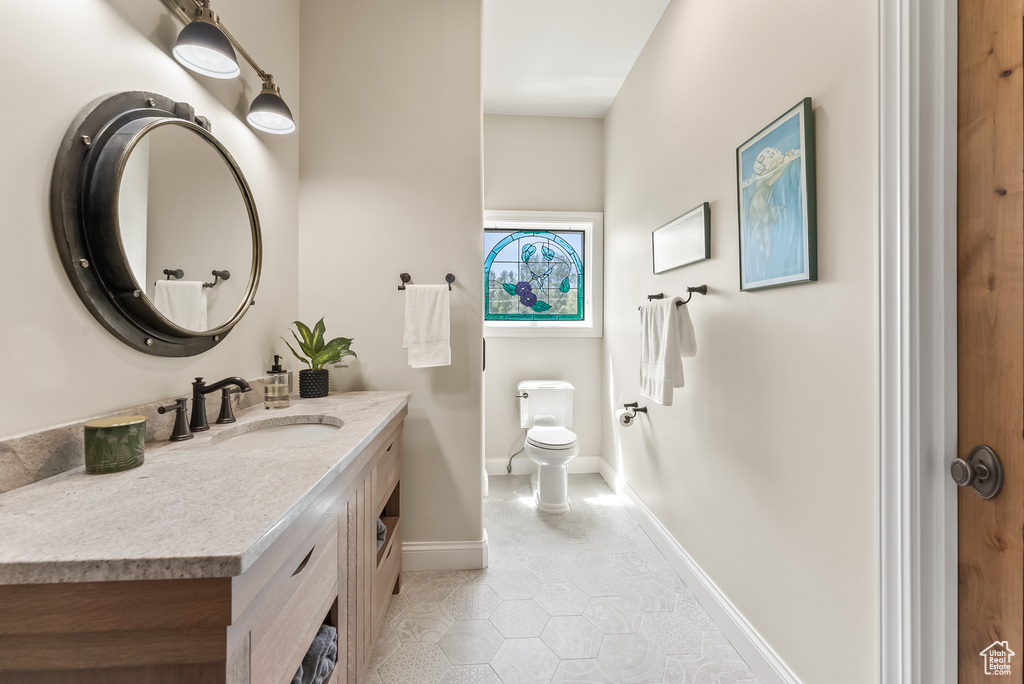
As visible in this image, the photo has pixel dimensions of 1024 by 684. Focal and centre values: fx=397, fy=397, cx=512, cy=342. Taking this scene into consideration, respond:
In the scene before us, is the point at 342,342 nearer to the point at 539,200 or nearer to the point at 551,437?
the point at 551,437

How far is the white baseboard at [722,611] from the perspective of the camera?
4.05ft

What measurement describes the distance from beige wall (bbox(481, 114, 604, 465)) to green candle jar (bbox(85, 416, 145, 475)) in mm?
2288

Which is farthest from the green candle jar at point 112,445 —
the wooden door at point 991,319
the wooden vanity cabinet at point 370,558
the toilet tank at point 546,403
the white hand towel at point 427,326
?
the toilet tank at point 546,403

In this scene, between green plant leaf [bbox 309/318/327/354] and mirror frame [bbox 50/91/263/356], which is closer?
mirror frame [bbox 50/91/263/356]

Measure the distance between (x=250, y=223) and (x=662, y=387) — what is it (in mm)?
1754

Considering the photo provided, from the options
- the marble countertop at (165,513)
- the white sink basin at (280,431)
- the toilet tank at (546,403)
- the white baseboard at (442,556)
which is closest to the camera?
the marble countertop at (165,513)

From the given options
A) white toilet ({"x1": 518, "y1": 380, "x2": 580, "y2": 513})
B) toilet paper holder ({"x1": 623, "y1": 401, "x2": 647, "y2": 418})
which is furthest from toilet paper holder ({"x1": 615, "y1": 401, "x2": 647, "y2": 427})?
white toilet ({"x1": 518, "y1": 380, "x2": 580, "y2": 513})

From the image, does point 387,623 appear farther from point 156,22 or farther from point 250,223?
point 156,22

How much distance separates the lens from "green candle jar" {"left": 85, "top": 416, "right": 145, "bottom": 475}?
0.79 meters

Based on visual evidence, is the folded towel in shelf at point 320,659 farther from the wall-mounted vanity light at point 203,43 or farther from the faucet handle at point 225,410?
the wall-mounted vanity light at point 203,43

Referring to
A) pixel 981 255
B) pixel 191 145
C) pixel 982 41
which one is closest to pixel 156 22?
pixel 191 145

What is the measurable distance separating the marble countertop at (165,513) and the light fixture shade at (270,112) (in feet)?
3.70

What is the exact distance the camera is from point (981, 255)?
792 mm

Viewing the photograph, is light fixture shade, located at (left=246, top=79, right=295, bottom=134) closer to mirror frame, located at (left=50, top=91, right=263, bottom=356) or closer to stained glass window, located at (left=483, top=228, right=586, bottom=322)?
mirror frame, located at (left=50, top=91, right=263, bottom=356)
